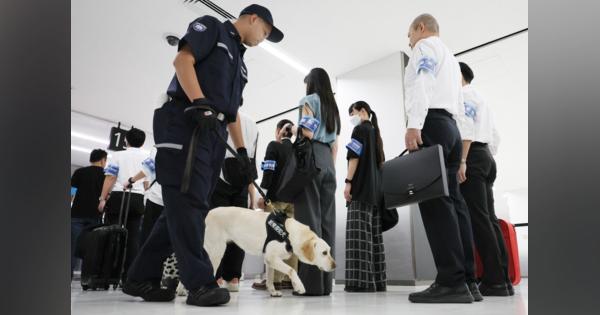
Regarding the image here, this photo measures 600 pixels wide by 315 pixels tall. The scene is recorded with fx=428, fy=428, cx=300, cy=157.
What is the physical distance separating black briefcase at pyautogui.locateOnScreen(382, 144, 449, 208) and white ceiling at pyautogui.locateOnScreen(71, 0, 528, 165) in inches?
112

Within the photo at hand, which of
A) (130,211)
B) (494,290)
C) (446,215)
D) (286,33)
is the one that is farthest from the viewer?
(286,33)

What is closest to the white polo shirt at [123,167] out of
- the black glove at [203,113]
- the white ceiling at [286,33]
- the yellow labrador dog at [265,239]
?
the white ceiling at [286,33]

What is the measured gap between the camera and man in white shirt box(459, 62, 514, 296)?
271 centimetres

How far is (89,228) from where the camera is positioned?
13.9ft

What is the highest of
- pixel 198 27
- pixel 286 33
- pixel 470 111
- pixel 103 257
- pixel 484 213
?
pixel 286 33

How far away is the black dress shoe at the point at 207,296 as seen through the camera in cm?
181

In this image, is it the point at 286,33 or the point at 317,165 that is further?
the point at 286,33

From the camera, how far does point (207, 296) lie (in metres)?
1.81

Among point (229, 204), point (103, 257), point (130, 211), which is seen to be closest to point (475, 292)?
point (229, 204)

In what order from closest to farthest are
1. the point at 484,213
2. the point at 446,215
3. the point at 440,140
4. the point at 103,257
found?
the point at 446,215 → the point at 440,140 → the point at 484,213 → the point at 103,257

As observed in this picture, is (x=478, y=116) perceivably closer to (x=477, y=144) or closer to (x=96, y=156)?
(x=477, y=144)

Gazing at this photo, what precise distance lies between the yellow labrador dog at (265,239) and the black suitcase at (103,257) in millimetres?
1549

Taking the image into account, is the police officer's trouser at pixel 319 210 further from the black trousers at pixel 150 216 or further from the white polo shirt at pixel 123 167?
the white polo shirt at pixel 123 167

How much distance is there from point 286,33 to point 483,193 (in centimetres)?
327
